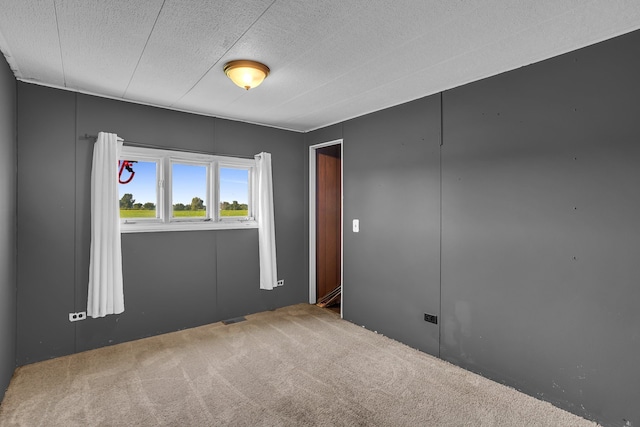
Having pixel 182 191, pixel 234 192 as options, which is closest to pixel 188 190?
pixel 182 191

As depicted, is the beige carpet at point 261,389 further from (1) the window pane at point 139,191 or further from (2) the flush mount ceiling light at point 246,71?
(2) the flush mount ceiling light at point 246,71

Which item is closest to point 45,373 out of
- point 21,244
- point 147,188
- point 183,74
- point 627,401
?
point 21,244

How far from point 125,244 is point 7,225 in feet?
3.11

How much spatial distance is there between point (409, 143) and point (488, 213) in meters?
1.03

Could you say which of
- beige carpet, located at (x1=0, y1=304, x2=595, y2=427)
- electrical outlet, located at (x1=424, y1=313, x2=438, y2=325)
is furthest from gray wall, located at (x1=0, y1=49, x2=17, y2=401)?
electrical outlet, located at (x1=424, y1=313, x2=438, y2=325)

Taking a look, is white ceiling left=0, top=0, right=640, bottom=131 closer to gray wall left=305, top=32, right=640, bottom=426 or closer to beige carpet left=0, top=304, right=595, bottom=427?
gray wall left=305, top=32, right=640, bottom=426

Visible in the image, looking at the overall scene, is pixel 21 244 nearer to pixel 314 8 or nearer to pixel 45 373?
pixel 45 373

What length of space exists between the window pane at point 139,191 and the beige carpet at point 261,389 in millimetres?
1314

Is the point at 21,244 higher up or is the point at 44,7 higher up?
the point at 44,7

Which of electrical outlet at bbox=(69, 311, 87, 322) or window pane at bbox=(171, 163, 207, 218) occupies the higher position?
window pane at bbox=(171, 163, 207, 218)

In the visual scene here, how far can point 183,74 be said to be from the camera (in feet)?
8.59

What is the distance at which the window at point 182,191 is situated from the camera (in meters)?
3.39

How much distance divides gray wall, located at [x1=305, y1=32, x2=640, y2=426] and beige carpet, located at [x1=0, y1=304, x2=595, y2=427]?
0.26 meters

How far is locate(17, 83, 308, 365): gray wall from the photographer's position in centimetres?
283
